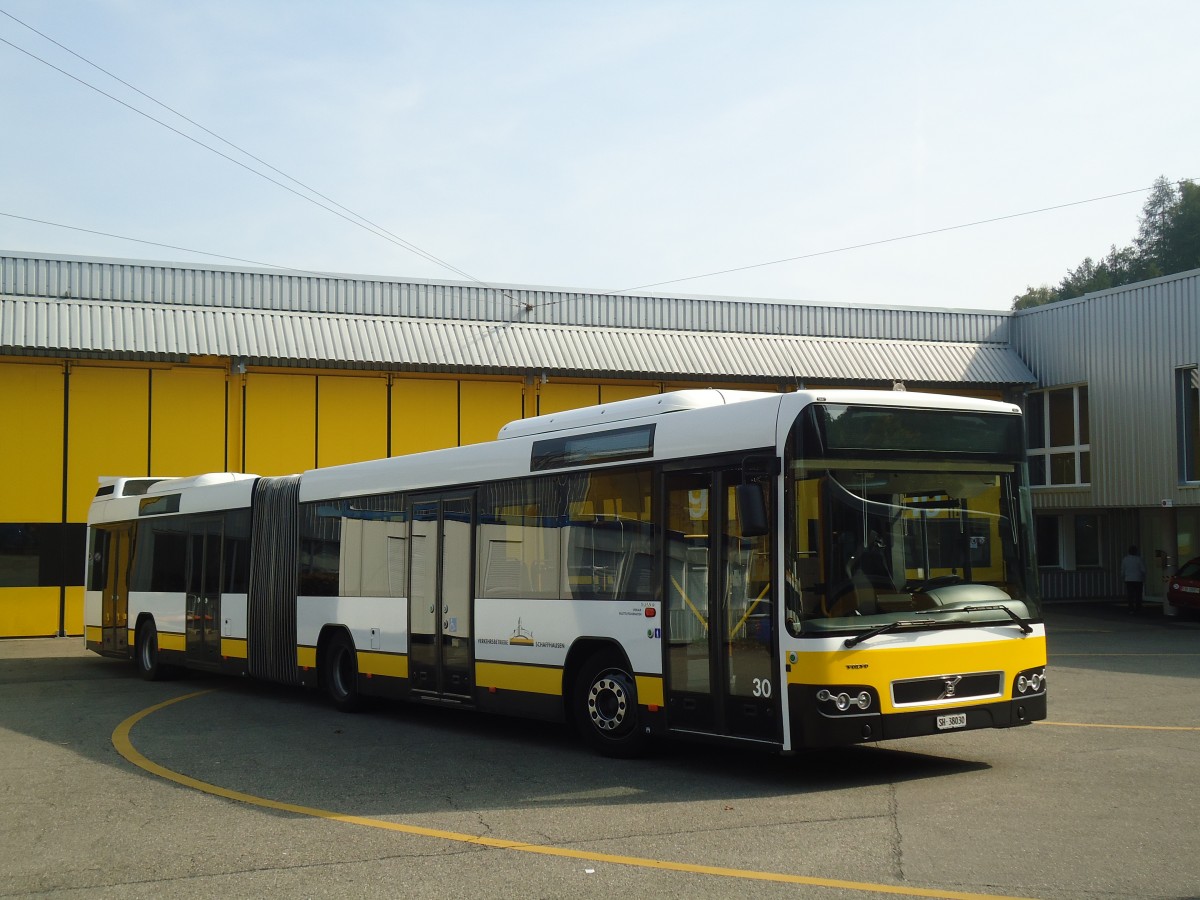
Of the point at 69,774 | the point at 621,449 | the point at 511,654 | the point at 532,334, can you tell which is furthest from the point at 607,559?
the point at 532,334

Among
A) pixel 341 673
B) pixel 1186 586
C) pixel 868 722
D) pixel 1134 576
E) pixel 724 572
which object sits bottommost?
pixel 341 673

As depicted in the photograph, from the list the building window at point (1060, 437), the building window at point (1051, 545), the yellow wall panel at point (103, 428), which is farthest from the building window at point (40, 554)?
the building window at point (1051, 545)

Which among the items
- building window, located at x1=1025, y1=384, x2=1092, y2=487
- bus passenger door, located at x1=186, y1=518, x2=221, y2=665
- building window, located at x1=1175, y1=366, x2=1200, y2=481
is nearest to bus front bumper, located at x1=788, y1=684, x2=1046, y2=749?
bus passenger door, located at x1=186, y1=518, x2=221, y2=665

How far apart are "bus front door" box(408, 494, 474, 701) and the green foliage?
64.2 metres

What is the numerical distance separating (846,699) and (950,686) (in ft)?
3.10

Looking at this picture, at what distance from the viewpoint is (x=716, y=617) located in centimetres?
977

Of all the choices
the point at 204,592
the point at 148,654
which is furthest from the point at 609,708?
the point at 148,654

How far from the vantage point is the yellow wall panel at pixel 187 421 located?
91.8ft

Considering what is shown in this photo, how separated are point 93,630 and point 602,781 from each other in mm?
14976

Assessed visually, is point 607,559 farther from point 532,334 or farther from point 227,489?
point 532,334

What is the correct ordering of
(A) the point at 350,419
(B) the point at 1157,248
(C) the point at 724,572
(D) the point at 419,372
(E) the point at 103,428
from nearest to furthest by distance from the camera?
1. (C) the point at 724,572
2. (E) the point at 103,428
3. (A) the point at 350,419
4. (D) the point at 419,372
5. (B) the point at 1157,248

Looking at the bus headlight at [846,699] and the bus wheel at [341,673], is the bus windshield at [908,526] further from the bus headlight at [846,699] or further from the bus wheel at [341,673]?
the bus wheel at [341,673]

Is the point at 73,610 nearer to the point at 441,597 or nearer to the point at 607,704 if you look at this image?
the point at 441,597

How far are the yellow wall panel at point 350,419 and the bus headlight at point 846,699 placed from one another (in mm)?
21221
